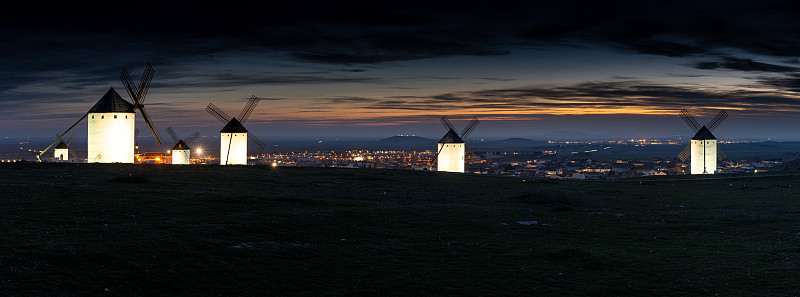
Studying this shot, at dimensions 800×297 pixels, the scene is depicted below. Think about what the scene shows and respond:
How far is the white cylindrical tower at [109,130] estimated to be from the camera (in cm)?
6181

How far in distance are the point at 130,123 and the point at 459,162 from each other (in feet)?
158

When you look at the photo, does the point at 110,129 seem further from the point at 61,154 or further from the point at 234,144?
the point at 61,154

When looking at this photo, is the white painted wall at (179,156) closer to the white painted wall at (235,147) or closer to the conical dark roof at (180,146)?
the conical dark roof at (180,146)

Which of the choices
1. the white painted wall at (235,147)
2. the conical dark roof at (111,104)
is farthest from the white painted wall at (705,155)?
the conical dark roof at (111,104)

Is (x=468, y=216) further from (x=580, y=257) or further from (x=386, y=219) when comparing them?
(x=580, y=257)

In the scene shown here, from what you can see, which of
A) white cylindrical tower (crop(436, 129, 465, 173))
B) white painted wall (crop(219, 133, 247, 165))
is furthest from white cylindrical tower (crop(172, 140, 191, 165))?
white cylindrical tower (crop(436, 129, 465, 173))

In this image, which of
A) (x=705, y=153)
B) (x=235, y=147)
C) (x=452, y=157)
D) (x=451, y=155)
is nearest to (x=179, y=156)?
(x=235, y=147)

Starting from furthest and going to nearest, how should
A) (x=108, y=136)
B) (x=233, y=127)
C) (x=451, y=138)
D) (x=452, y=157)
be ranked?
(x=451, y=138) < (x=452, y=157) < (x=233, y=127) < (x=108, y=136)

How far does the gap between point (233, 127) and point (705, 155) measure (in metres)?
72.3

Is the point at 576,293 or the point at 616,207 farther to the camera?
the point at 616,207

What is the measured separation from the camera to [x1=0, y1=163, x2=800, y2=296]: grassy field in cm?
1287

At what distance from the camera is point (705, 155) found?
93.4 meters

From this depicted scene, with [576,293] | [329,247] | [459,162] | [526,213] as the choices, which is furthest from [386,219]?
[459,162]

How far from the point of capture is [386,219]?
22625 millimetres
